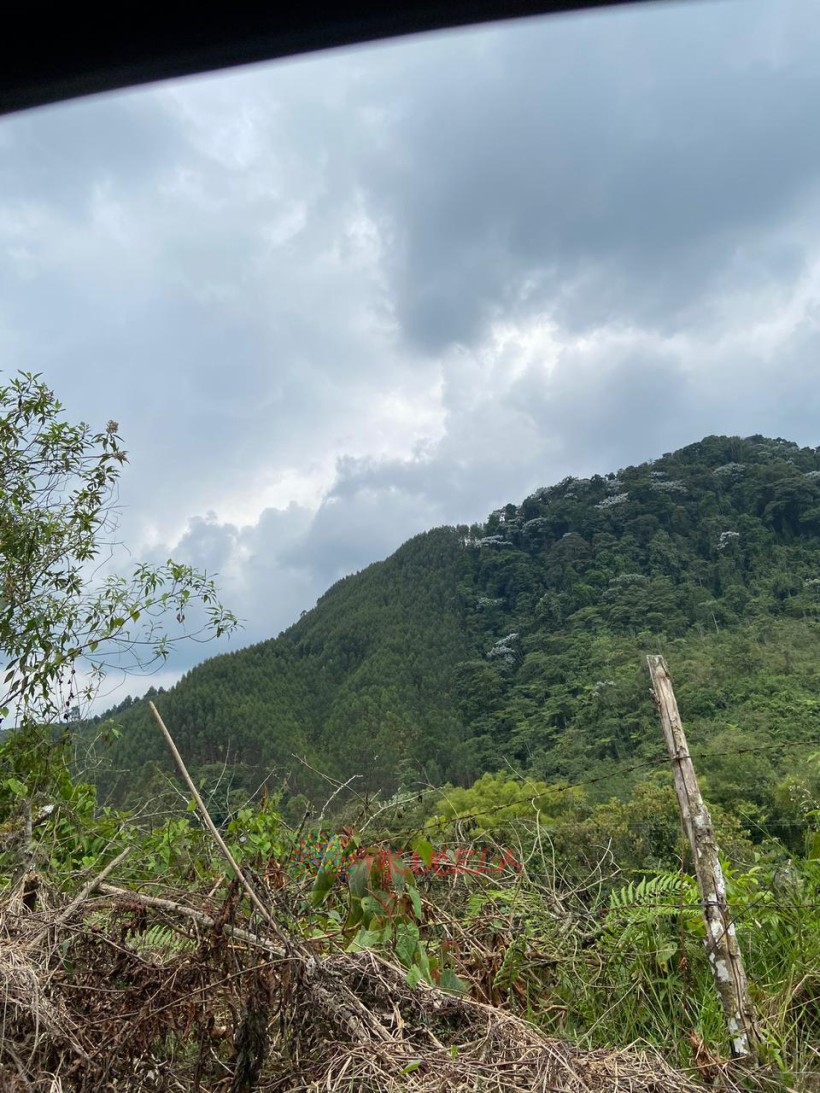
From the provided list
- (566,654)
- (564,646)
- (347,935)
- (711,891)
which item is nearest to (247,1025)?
(347,935)

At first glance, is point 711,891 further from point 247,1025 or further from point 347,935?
point 247,1025

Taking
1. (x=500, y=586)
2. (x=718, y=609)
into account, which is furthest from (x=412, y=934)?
(x=500, y=586)

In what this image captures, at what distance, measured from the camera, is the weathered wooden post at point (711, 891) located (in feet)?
8.51

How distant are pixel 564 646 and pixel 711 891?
36743 millimetres

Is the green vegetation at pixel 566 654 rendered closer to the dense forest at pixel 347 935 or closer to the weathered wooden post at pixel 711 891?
the dense forest at pixel 347 935

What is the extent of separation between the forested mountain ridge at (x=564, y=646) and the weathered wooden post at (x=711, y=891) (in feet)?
5.03

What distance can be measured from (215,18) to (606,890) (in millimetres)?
3434

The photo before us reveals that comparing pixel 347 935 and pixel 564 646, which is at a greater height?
pixel 564 646

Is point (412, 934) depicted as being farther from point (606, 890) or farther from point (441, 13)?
point (441, 13)

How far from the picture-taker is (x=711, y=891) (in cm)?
283

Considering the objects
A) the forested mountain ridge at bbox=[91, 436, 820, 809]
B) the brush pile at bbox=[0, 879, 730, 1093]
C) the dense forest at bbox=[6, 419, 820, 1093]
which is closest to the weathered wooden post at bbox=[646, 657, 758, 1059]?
the dense forest at bbox=[6, 419, 820, 1093]

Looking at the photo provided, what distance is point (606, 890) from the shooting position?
11.6 feet

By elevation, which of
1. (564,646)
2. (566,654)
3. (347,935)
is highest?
(564,646)

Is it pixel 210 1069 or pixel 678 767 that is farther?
pixel 678 767
